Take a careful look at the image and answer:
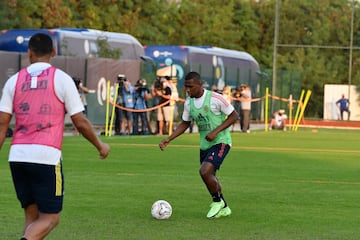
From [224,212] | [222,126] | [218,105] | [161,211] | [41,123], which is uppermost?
[41,123]

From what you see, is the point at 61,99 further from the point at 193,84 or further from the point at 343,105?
the point at 343,105

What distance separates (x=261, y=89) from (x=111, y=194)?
42726 mm

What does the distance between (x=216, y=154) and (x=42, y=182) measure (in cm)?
536

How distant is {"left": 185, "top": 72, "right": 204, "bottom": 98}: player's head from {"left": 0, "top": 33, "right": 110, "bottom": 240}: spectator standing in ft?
16.6

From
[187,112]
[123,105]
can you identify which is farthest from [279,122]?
[187,112]

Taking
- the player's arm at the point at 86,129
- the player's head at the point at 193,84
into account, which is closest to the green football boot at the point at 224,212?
the player's head at the point at 193,84

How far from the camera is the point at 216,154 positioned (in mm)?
14406

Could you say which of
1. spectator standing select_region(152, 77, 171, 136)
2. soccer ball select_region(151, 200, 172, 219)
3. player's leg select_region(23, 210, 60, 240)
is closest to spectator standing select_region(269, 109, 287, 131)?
spectator standing select_region(152, 77, 171, 136)

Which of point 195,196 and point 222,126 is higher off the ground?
point 222,126

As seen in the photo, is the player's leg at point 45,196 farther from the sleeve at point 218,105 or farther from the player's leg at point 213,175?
the sleeve at point 218,105

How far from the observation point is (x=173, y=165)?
76.5ft

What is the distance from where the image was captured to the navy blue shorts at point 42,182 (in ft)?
30.4

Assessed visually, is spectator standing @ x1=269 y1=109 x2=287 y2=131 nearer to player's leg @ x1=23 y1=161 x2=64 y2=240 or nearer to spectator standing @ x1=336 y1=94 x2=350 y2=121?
spectator standing @ x1=336 y1=94 x2=350 y2=121

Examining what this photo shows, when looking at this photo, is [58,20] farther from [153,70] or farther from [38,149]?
[38,149]
